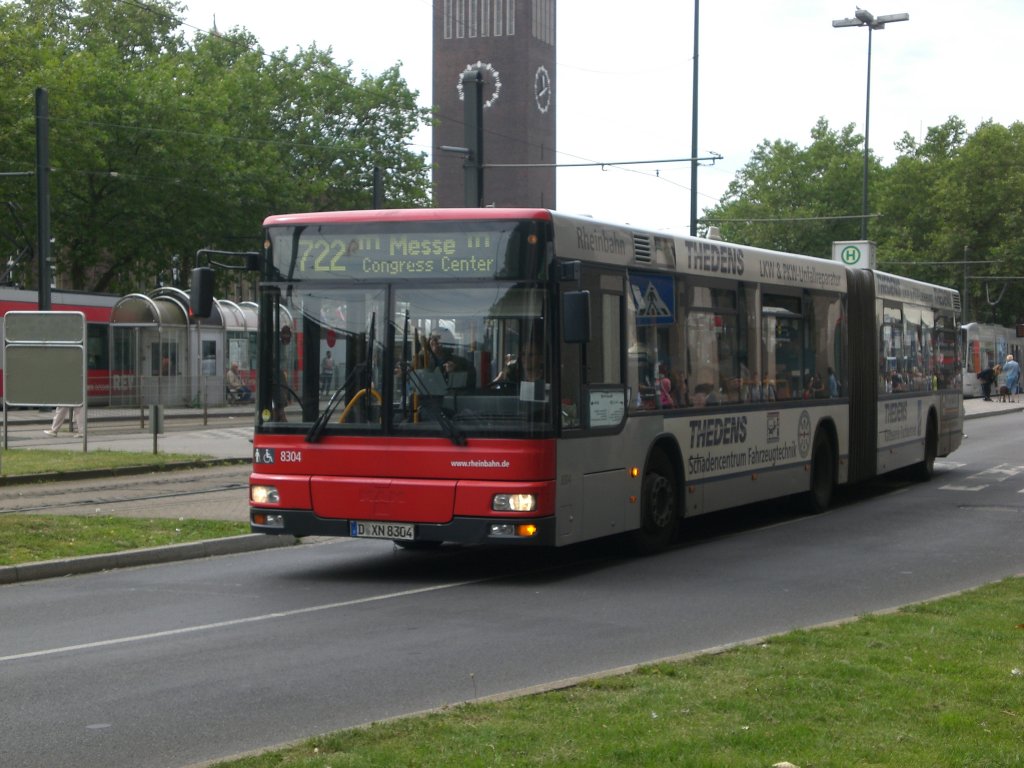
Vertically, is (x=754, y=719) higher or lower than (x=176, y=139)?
lower

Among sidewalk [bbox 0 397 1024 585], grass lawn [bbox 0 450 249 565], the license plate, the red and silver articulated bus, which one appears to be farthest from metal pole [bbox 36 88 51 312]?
the license plate

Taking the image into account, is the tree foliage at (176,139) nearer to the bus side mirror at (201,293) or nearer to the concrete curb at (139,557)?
the concrete curb at (139,557)

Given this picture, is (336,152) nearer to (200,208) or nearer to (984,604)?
(200,208)

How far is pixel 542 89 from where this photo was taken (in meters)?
110

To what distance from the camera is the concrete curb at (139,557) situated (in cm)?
1195

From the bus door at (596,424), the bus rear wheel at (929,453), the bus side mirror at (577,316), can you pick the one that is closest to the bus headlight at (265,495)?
the bus door at (596,424)

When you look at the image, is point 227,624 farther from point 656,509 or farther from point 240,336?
point 240,336

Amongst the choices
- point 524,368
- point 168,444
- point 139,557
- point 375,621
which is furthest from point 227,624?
point 168,444

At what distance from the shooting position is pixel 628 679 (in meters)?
7.20

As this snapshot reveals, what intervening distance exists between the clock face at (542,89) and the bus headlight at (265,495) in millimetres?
98322

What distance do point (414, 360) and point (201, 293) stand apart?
1695 mm

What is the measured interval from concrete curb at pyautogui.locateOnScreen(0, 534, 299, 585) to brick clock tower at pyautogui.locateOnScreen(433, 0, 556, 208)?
304 ft

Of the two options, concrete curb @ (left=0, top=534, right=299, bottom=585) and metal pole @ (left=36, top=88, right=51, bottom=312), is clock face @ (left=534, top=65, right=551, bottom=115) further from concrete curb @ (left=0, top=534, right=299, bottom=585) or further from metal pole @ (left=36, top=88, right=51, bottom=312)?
concrete curb @ (left=0, top=534, right=299, bottom=585)

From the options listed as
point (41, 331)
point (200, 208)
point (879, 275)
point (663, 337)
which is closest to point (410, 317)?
point (663, 337)
